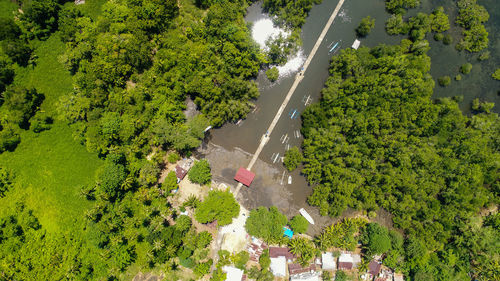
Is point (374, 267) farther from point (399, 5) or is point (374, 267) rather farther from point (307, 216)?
point (399, 5)

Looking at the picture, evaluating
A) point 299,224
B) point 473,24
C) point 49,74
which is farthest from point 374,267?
point 49,74

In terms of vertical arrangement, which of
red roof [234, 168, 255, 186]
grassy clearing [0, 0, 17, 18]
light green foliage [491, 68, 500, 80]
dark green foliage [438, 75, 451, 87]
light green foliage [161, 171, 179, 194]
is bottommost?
light green foliage [161, 171, 179, 194]

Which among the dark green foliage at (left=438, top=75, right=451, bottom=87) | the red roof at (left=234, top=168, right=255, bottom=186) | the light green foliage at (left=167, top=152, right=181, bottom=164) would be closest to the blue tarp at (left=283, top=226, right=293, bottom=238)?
the red roof at (left=234, top=168, right=255, bottom=186)

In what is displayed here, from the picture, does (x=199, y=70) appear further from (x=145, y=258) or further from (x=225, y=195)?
(x=145, y=258)

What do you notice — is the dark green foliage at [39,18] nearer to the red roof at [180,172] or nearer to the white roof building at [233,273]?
the red roof at [180,172]

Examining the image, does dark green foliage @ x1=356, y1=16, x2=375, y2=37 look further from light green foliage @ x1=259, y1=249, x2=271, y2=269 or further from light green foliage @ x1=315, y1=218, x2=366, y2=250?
light green foliage @ x1=259, y1=249, x2=271, y2=269
